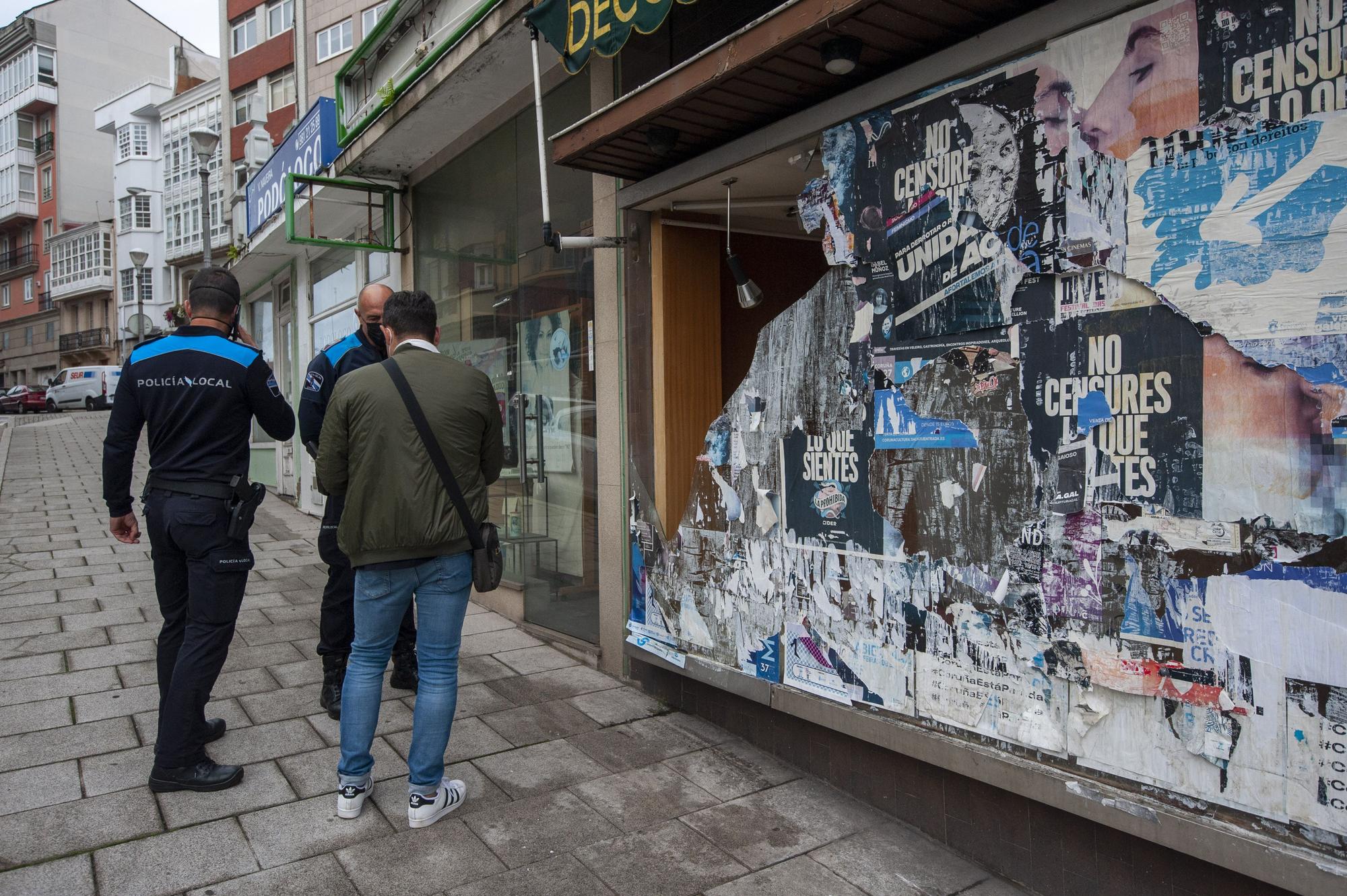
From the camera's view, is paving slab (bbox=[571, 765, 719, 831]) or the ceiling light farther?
paving slab (bbox=[571, 765, 719, 831])

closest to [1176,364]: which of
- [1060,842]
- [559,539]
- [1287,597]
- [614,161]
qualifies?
[1287,597]

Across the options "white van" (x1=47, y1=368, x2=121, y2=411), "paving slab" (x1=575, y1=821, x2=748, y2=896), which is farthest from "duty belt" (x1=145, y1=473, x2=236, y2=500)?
"white van" (x1=47, y1=368, x2=121, y2=411)

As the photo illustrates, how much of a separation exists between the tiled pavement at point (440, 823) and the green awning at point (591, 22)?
313 cm

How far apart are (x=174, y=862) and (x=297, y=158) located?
7.80m

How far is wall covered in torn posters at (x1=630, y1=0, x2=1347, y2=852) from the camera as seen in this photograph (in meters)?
2.26

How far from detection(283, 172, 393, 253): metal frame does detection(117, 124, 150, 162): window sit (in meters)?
44.3

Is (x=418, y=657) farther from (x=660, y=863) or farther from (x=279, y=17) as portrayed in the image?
(x=279, y=17)

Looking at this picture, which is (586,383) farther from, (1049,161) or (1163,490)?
(1163,490)

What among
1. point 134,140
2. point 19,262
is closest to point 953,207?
point 134,140

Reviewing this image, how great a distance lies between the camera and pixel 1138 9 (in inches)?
101

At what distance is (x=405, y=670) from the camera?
15.6ft

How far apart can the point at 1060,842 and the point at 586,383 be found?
12.0 ft

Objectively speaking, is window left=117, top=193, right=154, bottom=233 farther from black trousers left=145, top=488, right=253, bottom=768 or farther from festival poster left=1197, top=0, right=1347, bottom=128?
festival poster left=1197, top=0, right=1347, bottom=128

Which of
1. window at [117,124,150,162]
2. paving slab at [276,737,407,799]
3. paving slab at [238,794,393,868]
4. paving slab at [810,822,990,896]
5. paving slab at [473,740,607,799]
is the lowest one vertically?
paving slab at [810,822,990,896]
